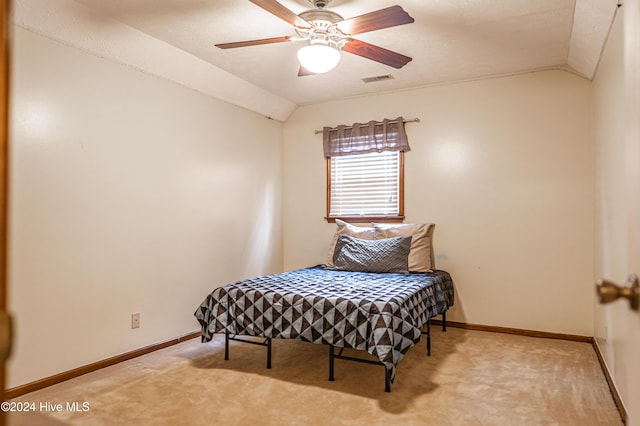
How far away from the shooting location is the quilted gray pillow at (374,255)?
3.84m

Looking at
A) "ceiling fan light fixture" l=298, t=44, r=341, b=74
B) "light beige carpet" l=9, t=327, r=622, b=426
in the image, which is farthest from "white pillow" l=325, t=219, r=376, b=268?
"ceiling fan light fixture" l=298, t=44, r=341, b=74

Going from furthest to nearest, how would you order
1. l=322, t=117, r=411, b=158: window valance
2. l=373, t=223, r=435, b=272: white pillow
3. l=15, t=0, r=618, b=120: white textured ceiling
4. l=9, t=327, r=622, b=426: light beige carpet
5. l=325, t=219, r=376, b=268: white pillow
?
1. l=322, t=117, r=411, b=158: window valance
2. l=325, t=219, r=376, b=268: white pillow
3. l=373, t=223, r=435, b=272: white pillow
4. l=15, t=0, r=618, b=120: white textured ceiling
5. l=9, t=327, r=622, b=426: light beige carpet

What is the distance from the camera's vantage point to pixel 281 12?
2279 millimetres

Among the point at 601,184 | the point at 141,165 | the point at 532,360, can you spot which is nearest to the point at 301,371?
the point at 532,360

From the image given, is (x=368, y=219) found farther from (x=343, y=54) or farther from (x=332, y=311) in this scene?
(x=332, y=311)

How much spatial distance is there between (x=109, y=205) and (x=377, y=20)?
7.33 feet

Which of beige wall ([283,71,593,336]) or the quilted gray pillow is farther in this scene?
the quilted gray pillow

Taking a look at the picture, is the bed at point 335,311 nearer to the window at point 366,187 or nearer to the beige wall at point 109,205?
the beige wall at point 109,205

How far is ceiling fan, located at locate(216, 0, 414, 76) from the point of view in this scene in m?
2.32

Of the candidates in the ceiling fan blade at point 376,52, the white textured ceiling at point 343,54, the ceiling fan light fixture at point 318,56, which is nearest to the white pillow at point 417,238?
the white textured ceiling at point 343,54

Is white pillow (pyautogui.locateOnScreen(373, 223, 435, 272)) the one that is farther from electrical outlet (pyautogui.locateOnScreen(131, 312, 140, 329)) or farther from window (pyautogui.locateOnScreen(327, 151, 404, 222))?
electrical outlet (pyautogui.locateOnScreen(131, 312, 140, 329))

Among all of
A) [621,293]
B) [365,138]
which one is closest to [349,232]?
[365,138]

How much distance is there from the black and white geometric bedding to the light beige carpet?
0.27 m

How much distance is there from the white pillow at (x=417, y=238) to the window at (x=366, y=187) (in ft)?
0.74
